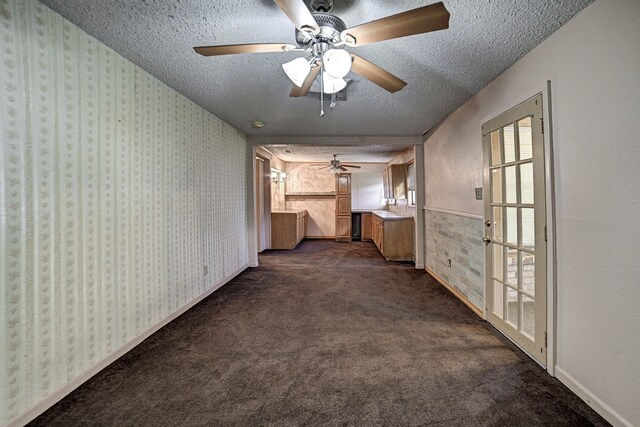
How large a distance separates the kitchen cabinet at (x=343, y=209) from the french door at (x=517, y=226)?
4911 mm

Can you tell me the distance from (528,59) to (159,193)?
3.15 m

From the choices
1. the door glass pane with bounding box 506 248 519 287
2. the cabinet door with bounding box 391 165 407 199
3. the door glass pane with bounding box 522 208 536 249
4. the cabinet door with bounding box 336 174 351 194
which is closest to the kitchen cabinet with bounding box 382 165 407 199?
the cabinet door with bounding box 391 165 407 199

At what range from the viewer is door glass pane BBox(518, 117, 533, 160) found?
6.31 ft

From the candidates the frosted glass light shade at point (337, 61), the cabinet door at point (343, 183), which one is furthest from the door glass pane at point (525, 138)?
the cabinet door at point (343, 183)

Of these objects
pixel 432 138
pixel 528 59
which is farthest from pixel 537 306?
pixel 432 138

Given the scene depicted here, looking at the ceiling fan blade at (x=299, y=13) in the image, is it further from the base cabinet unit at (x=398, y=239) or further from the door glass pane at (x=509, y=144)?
the base cabinet unit at (x=398, y=239)

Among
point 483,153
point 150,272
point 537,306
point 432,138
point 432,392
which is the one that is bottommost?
point 432,392

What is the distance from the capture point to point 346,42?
4.37 ft

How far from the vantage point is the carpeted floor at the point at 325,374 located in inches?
54.5

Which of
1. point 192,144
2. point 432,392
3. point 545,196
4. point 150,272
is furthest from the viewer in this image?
point 192,144

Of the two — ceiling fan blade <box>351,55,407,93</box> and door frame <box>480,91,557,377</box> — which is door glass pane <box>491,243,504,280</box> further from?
ceiling fan blade <box>351,55,407,93</box>

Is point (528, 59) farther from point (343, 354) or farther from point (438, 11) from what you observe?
point (343, 354)

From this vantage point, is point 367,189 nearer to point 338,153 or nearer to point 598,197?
point 338,153

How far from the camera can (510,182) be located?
84.6 inches
